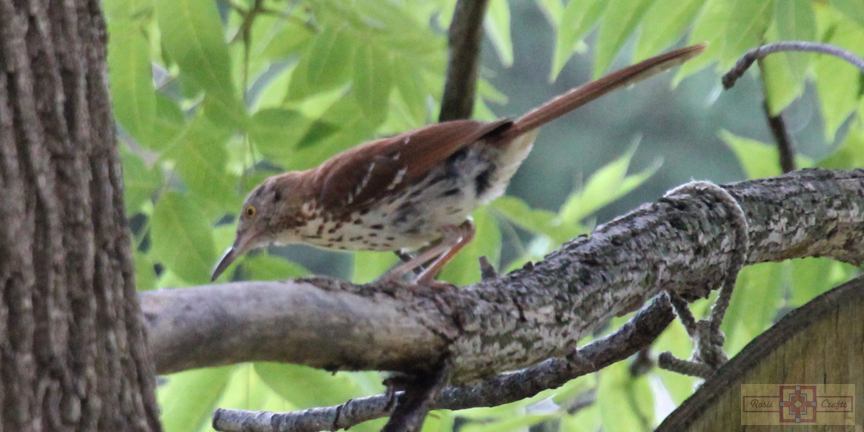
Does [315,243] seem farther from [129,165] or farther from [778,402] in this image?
[778,402]

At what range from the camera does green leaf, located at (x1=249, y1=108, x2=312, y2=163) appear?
2.39 m

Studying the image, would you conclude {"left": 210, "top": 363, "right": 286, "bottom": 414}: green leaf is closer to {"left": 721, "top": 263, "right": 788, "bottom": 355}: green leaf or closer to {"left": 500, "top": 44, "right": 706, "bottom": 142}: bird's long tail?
{"left": 500, "top": 44, "right": 706, "bottom": 142}: bird's long tail

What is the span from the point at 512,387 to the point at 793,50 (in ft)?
3.34

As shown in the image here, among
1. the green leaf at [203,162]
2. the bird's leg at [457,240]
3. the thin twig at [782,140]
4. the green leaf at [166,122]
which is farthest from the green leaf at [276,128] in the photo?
the thin twig at [782,140]

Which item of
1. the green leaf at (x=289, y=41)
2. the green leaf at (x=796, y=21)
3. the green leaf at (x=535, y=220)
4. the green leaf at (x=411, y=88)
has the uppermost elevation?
the green leaf at (x=289, y=41)

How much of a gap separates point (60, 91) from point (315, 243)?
1.62 meters

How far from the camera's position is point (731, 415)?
4.53 ft

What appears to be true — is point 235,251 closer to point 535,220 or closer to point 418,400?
point 535,220

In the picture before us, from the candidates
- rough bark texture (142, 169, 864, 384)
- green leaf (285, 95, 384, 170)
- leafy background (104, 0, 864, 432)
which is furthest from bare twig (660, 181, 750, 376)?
green leaf (285, 95, 384, 170)

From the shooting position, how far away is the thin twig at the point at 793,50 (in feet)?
5.80

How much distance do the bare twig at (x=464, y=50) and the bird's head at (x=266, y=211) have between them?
0.64 metres

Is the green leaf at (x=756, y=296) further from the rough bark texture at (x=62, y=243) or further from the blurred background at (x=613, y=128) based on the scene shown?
the blurred background at (x=613, y=128)

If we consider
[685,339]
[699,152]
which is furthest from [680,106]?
[685,339]

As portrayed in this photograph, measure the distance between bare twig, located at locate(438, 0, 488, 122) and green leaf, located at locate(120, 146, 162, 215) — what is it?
3.39ft
